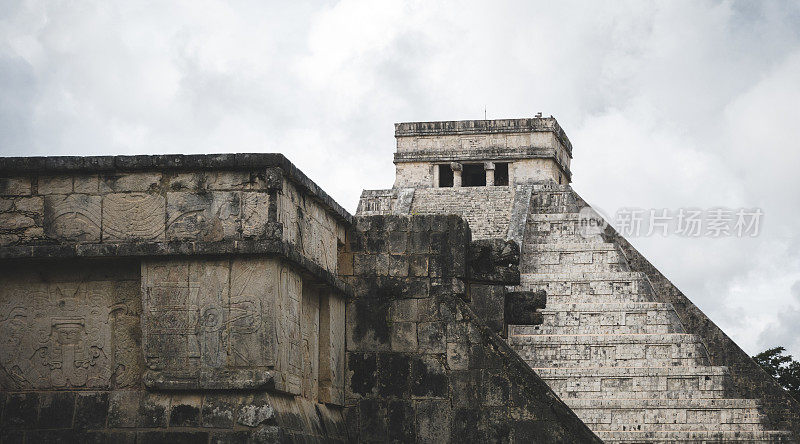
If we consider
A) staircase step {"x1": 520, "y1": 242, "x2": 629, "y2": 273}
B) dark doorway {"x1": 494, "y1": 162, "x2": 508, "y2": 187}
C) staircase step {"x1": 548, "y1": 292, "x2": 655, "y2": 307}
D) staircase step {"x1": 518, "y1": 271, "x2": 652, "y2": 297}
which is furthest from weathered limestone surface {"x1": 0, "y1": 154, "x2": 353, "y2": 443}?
dark doorway {"x1": 494, "y1": 162, "x2": 508, "y2": 187}

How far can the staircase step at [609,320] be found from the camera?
23562 millimetres

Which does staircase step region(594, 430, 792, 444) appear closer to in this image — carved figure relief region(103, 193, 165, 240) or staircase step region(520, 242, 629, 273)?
staircase step region(520, 242, 629, 273)

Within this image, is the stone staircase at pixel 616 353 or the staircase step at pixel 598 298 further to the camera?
the staircase step at pixel 598 298

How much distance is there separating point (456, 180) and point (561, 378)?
407 inches

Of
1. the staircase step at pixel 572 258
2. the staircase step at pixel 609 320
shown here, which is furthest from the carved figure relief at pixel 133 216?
the staircase step at pixel 572 258

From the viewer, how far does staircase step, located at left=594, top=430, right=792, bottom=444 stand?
20.4 meters

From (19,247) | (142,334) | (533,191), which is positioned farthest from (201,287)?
(533,191)

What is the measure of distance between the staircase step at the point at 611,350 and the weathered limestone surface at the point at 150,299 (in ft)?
48.6

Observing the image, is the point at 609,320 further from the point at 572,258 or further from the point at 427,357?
the point at 427,357

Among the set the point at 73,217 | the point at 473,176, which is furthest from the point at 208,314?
the point at 473,176

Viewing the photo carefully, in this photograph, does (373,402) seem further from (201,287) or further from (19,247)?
(19,247)

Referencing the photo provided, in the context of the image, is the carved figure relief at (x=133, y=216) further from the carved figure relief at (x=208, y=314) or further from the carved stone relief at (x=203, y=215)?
the carved figure relief at (x=208, y=314)

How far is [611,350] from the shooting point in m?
22.9

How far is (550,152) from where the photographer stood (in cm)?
3070
